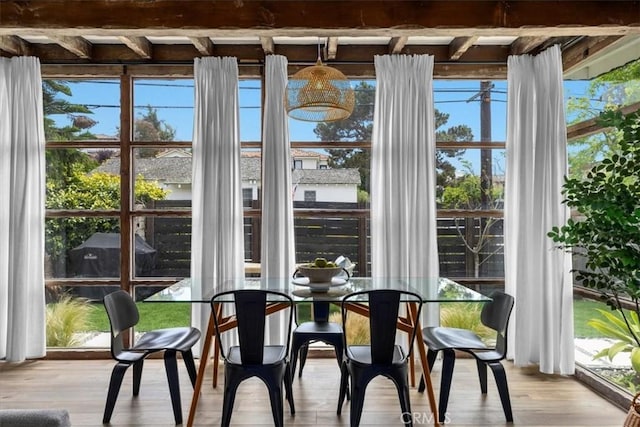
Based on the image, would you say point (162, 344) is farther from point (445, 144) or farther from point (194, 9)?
point (445, 144)

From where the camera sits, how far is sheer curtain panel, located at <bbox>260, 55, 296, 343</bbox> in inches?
142

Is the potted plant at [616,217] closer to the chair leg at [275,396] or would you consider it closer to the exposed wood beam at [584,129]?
the exposed wood beam at [584,129]

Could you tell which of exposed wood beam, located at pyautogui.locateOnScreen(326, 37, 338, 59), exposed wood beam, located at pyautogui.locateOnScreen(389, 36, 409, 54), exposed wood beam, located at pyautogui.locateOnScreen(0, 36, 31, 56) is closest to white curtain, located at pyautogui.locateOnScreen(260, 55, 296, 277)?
→ exposed wood beam, located at pyautogui.locateOnScreen(326, 37, 338, 59)

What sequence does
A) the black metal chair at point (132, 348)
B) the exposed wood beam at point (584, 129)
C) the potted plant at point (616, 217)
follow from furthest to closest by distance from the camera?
the exposed wood beam at point (584, 129)
the black metal chair at point (132, 348)
the potted plant at point (616, 217)

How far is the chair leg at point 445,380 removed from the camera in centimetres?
263

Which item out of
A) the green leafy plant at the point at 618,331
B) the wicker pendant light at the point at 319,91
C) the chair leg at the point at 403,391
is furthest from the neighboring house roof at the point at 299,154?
the green leafy plant at the point at 618,331

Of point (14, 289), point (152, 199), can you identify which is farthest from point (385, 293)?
point (14, 289)

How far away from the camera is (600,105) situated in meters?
3.33

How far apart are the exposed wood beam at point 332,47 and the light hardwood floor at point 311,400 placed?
2642 mm

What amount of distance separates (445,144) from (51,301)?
3.81m

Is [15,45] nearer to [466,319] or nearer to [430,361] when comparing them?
[430,361]

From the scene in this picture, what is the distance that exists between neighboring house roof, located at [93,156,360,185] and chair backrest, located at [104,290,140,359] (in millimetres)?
1330

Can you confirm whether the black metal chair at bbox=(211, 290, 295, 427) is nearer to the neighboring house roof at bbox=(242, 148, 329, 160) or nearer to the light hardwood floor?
the light hardwood floor

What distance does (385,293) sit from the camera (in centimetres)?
230
